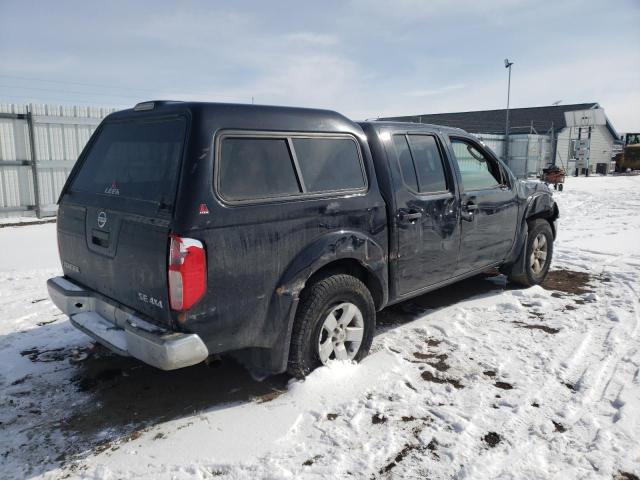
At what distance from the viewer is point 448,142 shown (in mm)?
4742

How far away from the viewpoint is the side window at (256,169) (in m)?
2.97

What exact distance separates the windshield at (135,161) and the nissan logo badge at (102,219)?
150 millimetres

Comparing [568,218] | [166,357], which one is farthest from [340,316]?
[568,218]

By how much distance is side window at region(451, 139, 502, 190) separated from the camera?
4.88 metres

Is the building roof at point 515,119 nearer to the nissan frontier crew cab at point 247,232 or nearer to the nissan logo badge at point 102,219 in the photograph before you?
the nissan frontier crew cab at point 247,232

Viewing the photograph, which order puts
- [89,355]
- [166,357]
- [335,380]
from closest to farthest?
[166,357] < [335,380] < [89,355]

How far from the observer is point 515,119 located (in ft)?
141

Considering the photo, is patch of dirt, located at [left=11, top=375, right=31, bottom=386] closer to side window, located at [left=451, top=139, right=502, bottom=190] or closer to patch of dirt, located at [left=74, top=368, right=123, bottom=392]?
patch of dirt, located at [left=74, top=368, right=123, bottom=392]

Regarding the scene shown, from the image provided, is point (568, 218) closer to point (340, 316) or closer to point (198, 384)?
point (340, 316)

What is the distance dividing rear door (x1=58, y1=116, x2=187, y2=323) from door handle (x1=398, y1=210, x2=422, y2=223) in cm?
189

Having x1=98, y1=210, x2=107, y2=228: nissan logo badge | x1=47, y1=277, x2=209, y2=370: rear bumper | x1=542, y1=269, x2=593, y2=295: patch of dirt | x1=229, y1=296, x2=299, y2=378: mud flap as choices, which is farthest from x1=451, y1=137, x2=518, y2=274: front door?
x1=98, y1=210, x2=107, y2=228: nissan logo badge

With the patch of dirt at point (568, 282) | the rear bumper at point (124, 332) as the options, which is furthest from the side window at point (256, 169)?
the patch of dirt at point (568, 282)

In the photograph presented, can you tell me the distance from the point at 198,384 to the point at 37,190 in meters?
9.92

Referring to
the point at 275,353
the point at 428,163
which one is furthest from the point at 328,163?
the point at 275,353
